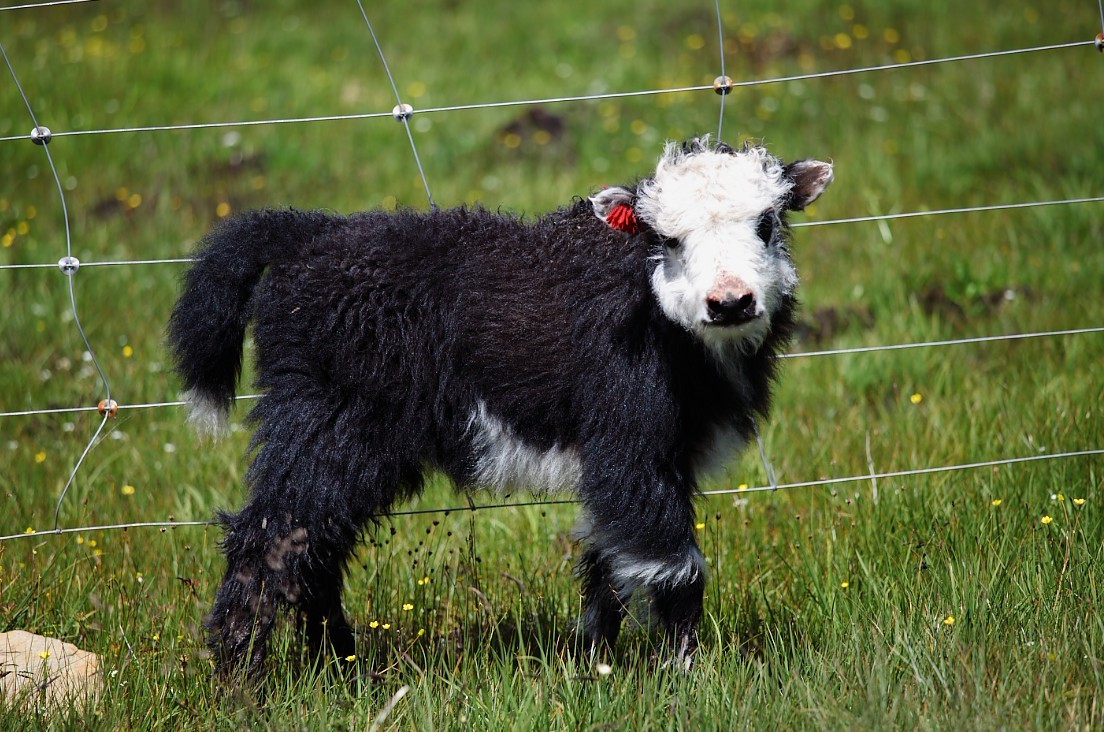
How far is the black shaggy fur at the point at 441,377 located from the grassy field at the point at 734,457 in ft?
1.03

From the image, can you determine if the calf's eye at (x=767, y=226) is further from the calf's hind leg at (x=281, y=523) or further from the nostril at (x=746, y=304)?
the calf's hind leg at (x=281, y=523)

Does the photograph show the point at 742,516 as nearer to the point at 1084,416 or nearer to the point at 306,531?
the point at 1084,416

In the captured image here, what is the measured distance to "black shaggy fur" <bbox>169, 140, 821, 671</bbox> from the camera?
344 centimetres

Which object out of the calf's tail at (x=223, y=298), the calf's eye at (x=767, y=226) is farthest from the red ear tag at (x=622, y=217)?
the calf's tail at (x=223, y=298)

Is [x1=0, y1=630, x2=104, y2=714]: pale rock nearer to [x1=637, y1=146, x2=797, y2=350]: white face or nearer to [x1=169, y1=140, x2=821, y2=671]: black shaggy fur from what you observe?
[x1=169, y1=140, x2=821, y2=671]: black shaggy fur

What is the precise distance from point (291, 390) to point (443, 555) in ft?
3.49

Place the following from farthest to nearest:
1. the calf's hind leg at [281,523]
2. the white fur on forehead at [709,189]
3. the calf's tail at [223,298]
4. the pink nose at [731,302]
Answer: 1. the calf's tail at [223,298]
2. the calf's hind leg at [281,523]
3. the white fur on forehead at [709,189]
4. the pink nose at [731,302]

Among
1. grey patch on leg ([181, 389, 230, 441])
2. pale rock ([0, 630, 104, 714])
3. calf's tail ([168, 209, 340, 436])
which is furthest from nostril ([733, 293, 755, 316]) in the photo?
pale rock ([0, 630, 104, 714])

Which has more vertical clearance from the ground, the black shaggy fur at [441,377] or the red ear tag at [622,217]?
the red ear tag at [622,217]

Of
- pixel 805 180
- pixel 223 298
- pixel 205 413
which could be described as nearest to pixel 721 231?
pixel 805 180

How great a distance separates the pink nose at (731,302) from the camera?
3.07 meters

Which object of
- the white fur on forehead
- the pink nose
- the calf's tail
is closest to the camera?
the pink nose

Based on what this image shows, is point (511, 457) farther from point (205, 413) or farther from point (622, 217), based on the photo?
point (205, 413)

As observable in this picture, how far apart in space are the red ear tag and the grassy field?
0.89 metres
